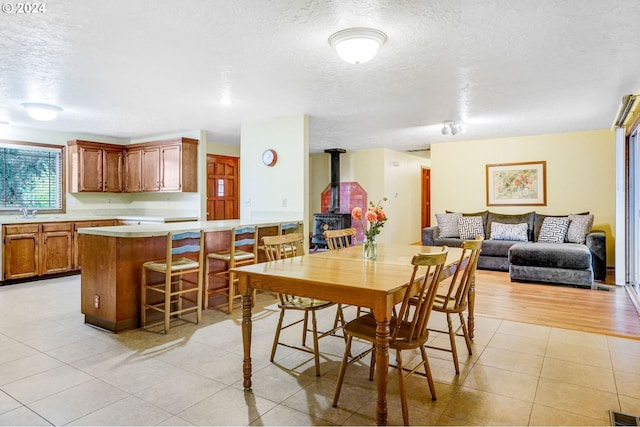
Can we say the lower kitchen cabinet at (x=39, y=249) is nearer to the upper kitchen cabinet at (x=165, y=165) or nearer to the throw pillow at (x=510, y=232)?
the upper kitchen cabinet at (x=165, y=165)

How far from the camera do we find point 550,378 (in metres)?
2.46

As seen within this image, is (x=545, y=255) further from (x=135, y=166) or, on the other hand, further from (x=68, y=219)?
(x=68, y=219)

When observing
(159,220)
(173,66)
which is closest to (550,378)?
(173,66)

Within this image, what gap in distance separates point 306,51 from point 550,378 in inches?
110

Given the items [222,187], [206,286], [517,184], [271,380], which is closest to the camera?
[271,380]

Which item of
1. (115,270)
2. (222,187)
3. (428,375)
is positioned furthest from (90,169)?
(428,375)

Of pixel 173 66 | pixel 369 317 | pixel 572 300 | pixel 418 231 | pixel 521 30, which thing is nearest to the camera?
pixel 369 317

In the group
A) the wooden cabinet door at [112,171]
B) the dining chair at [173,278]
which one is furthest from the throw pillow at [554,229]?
the wooden cabinet door at [112,171]

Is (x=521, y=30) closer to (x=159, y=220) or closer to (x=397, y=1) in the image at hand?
(x=397, y=1)

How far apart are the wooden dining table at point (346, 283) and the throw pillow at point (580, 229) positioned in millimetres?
3994

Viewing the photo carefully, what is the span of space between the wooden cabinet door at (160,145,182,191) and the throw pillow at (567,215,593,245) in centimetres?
604

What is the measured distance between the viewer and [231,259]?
3945 mm

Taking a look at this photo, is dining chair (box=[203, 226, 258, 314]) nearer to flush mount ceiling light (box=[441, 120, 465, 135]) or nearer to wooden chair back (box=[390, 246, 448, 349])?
wooden chair back (box=[390, 246, 448, 349])

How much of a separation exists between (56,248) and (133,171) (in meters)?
1.81
